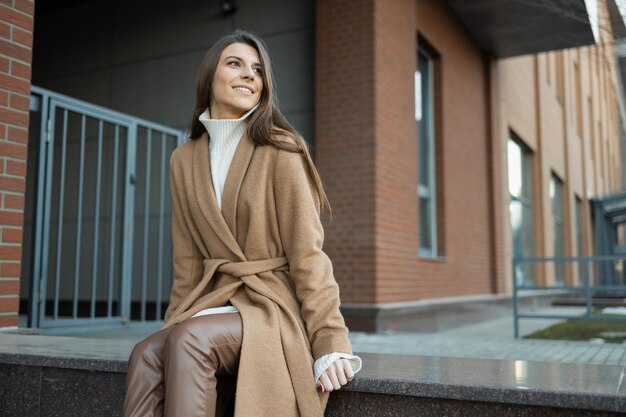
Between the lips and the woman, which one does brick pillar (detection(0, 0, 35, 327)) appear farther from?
the lips

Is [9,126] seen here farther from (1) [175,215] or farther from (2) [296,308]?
(2) [296,308]

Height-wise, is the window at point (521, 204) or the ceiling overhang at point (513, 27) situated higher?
the ceiling overhang at point (513, 27)

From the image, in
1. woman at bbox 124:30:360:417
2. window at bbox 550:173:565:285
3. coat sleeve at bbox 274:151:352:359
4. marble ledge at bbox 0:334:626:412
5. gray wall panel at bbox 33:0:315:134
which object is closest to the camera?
marble ledge at bbox 0:334:626:412

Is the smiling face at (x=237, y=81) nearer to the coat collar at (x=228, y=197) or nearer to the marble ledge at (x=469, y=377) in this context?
the coat collar at (x=228, y=197)

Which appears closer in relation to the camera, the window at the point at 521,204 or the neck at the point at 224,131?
the neck at the point at 224,131

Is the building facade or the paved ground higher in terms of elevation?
the building facade

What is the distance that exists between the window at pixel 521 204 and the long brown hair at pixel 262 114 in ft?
38.1

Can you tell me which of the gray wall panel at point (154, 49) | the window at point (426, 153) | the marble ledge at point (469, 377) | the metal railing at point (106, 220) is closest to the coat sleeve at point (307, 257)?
the marble ledge at point (469, 377)

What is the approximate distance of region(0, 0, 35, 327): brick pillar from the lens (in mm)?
3631

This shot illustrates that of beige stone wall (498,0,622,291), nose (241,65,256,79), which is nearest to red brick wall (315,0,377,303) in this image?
beige stone wall (498,0,622,291)

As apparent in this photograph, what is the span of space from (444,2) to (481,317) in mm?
5097

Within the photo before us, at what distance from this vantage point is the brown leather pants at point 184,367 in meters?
1.99

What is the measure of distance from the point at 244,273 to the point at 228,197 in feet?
0.92

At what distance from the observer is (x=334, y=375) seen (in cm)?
216
